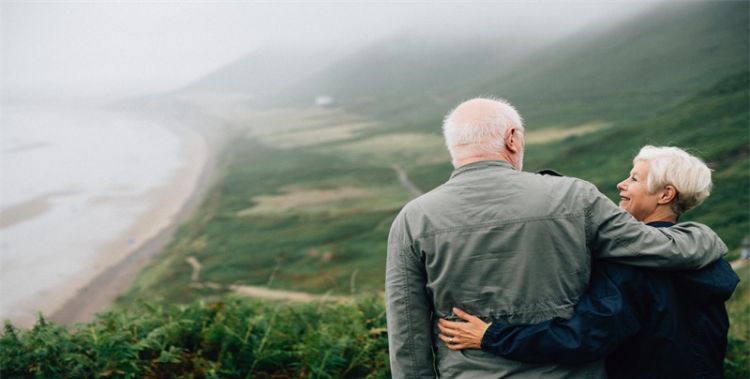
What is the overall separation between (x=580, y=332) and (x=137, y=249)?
38993 mm

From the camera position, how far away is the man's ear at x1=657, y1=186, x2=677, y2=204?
10.2ft

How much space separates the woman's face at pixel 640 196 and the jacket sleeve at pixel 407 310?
1.25 meters

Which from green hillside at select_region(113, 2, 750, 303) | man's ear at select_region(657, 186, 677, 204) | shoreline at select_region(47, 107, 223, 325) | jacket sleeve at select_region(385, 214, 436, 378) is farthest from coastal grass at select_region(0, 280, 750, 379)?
shoreline at select_region(47, 107, 223, 325)

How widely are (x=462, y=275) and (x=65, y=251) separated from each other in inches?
1578

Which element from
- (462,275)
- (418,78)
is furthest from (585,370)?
(418,78)

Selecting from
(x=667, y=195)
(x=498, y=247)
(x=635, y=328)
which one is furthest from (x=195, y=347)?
(x=667, y=195)

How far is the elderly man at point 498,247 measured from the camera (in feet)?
8.87

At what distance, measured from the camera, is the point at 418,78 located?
117 meters

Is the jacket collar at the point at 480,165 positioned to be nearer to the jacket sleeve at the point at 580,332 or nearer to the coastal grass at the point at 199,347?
the jacket sleeve at the point at 580,332

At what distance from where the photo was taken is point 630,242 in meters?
2.71

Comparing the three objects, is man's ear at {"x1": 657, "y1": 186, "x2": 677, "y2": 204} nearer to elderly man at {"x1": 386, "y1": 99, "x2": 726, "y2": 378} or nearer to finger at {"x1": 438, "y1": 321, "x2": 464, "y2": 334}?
elderly man at {"x1": 386, "y1": 99, "x2": 726, "y2": 378}

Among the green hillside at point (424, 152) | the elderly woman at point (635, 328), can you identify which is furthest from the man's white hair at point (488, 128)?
the green hillside at point (424, 152)

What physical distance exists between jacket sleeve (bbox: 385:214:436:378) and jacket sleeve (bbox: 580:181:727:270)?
32.9 inches

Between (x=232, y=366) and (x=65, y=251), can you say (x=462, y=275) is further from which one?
(x=65, y=251)
